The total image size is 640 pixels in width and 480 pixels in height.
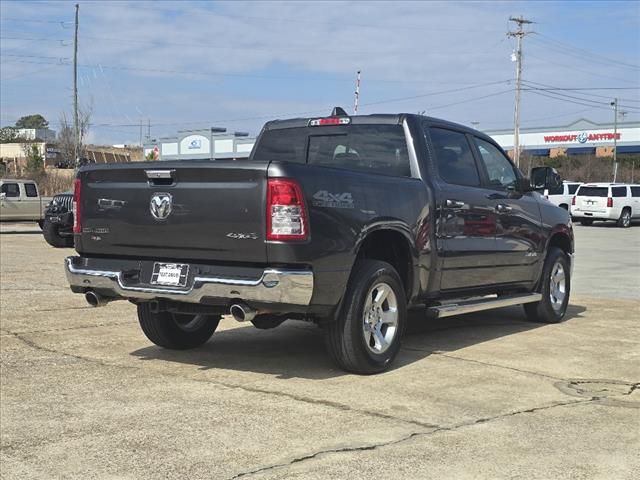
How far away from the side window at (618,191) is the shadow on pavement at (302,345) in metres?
27.2

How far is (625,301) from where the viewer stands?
10891mm

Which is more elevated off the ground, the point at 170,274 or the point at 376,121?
the point at 376,121

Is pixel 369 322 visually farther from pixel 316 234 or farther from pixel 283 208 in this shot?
pixel 283 208

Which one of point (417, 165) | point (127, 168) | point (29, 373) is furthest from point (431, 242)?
point (29, 373)

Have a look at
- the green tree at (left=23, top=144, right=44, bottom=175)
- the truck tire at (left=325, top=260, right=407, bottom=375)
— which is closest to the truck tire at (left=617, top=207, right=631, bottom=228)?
the truck tire at (left=325, top=260, right=407, bottom=375)

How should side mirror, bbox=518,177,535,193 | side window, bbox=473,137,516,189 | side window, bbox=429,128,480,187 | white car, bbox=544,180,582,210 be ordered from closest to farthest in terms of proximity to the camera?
side window, bbox=429,128,480,187, side window, bbox=473,137,516,189, side mirror, bbox=518,177,535,193, white car, bbox=544,180,582,210

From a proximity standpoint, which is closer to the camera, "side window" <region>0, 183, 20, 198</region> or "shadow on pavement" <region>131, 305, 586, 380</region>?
"shadow on pavement" <region>131, 305, 586, 380</region>

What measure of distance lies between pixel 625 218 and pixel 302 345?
30.4 metres

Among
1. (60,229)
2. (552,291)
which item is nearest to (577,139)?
(60,229)

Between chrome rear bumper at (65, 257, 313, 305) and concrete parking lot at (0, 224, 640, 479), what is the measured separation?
0.67m

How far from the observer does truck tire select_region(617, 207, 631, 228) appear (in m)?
34.6

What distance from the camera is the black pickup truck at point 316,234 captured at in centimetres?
546

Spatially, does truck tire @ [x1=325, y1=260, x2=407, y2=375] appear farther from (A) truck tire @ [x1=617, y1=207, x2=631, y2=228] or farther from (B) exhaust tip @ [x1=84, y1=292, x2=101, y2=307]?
(A) truck tire @ [x1=617, y1=207, x2=631, y2=228]

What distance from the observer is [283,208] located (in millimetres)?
5367
